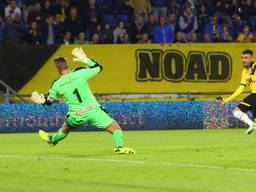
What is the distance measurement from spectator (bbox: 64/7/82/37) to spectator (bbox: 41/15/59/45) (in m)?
0.37

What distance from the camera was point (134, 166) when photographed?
42.8ft

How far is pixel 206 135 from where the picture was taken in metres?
22.2

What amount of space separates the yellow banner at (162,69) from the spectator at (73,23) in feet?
2.66

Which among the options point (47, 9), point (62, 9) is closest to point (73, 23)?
point (62, 9)

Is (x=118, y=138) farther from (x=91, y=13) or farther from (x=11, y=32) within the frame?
(x=91, y=13)

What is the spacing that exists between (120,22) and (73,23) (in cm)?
144

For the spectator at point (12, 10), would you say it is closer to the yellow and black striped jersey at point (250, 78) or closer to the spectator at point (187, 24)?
the spectator at point (187, 24)

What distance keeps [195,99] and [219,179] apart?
47.3ft

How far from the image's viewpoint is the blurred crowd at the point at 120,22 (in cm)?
2458

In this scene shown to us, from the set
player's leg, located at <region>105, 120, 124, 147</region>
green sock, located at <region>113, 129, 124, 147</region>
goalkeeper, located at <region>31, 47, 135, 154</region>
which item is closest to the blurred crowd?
goalkeeper, located at <region>31, 47, 135, 154</region>

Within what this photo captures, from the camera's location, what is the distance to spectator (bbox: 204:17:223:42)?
2600 centimetres

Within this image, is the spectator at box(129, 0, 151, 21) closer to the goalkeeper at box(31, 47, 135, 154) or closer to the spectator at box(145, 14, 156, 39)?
the spectator at box(145, 14, 156, 39)

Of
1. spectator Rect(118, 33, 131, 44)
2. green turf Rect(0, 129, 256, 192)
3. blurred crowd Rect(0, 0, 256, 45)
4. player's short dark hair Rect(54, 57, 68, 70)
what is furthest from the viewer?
spectator Rect(118, 33, 131, 44)

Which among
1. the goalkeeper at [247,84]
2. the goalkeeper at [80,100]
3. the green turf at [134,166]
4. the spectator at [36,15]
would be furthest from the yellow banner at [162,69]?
the goalkeeper at [80,100]
